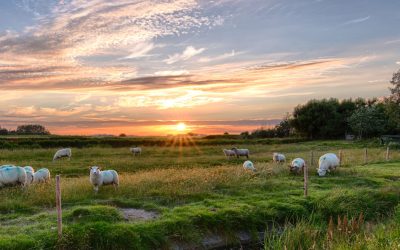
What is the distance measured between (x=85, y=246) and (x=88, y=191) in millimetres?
6679

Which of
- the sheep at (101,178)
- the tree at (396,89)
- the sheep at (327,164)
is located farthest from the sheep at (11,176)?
the tree at (396,89)

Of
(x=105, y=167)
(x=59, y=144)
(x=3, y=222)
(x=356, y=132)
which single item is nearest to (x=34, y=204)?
(x=3, y=222)

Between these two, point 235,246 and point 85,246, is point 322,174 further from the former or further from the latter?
point 85,246

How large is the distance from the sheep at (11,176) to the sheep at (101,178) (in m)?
3.87

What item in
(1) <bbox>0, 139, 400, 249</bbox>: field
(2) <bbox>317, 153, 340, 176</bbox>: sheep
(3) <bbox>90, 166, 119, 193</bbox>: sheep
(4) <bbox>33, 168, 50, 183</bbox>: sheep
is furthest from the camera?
(2) <bbox>317, 153, 340, 176</bbox>: sheep

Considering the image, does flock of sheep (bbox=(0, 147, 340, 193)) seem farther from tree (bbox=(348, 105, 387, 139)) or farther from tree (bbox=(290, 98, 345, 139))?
tree (bbox=(290, 98, 345, 139))

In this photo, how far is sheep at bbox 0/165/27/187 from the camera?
19719 mm

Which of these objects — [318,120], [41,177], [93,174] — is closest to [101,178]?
[93,174]

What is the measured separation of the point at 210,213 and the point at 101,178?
21.4 feet

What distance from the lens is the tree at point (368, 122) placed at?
80625 millimetres

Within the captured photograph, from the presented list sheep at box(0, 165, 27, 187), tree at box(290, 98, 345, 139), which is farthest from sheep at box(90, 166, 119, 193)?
tree at box(290, 98, 345, 139)

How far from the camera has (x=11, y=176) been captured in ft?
65.1

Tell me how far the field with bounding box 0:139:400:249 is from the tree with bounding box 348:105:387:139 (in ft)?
199

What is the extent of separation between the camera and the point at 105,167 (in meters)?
33.1
